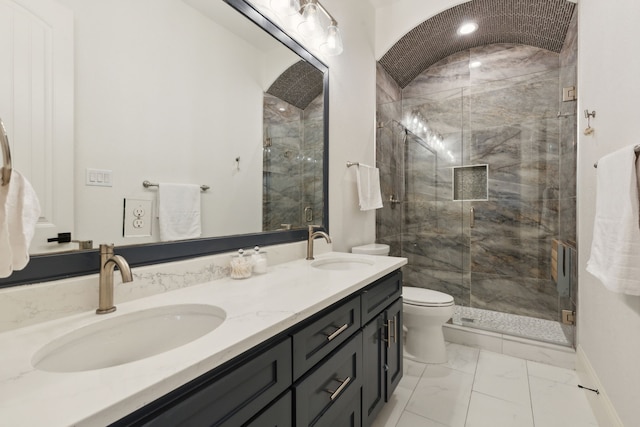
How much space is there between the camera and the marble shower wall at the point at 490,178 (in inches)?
103

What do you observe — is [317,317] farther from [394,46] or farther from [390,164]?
[394,46]

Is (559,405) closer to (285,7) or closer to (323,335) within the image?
(323,335)

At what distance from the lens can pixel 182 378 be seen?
518 millimetres

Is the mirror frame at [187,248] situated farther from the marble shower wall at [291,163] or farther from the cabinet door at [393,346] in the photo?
the cabinet door at [393,346]

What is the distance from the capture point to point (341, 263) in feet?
5.74

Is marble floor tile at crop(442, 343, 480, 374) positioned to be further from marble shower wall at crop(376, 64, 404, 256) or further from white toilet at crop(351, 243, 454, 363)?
marble shower wall at crop(376, 64, 404, 256)

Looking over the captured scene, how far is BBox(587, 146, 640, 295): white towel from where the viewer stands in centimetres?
94

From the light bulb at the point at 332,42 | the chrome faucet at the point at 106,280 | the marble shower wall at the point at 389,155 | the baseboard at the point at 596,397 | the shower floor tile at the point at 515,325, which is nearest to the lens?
the chrome faucet at the point at 106,280

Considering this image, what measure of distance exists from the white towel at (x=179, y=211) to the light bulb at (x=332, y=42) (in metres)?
1.32

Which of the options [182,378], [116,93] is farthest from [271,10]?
[182,378]

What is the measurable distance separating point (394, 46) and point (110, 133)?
2554mm

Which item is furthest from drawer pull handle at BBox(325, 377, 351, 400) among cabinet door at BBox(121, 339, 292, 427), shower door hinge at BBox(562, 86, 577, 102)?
shower door hinge at BBox(562, 86, 577, 102)

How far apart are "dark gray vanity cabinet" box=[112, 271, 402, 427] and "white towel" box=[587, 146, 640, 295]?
32.6 inches

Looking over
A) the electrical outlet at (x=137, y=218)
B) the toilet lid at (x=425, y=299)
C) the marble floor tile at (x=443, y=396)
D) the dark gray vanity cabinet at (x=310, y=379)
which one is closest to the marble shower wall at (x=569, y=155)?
the toilet lid at (x=425, y=299)
